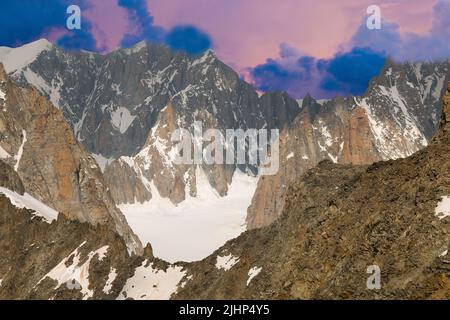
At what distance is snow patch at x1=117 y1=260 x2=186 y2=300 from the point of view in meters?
102

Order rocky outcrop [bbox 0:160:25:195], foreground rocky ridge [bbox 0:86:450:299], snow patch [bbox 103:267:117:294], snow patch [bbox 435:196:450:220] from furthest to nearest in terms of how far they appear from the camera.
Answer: rocky outcrop [bbox 0:160:25:195], snow patch [bbox 103:267:117:294], snow patch [bbox 435:196:450:220], foreground rocky ridge [bbox 0:86:450:299]

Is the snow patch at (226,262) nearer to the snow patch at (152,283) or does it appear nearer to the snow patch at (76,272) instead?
the snow patch at (152,283)

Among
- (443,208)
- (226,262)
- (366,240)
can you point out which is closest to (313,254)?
(366,240)

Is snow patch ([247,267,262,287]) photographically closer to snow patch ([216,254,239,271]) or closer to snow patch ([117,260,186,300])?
snow patch ([216,254,239,271])

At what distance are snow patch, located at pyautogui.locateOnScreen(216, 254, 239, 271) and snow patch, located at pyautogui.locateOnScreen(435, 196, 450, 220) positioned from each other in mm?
44070

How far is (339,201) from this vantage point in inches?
2677

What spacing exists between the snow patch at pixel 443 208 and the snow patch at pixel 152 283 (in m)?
51.4

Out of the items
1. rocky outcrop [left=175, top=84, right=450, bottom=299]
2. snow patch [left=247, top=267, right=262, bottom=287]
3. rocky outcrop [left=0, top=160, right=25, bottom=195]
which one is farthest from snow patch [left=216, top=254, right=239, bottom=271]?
rocky outcrop [left=0, top=160, right=25, bottom=195]

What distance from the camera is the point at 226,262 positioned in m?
99.8

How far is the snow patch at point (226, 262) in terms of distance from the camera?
96.9 metres

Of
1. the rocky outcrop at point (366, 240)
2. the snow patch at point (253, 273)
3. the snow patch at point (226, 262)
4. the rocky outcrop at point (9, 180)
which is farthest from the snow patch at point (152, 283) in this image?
the rocky outcrop at point (9, 180)
